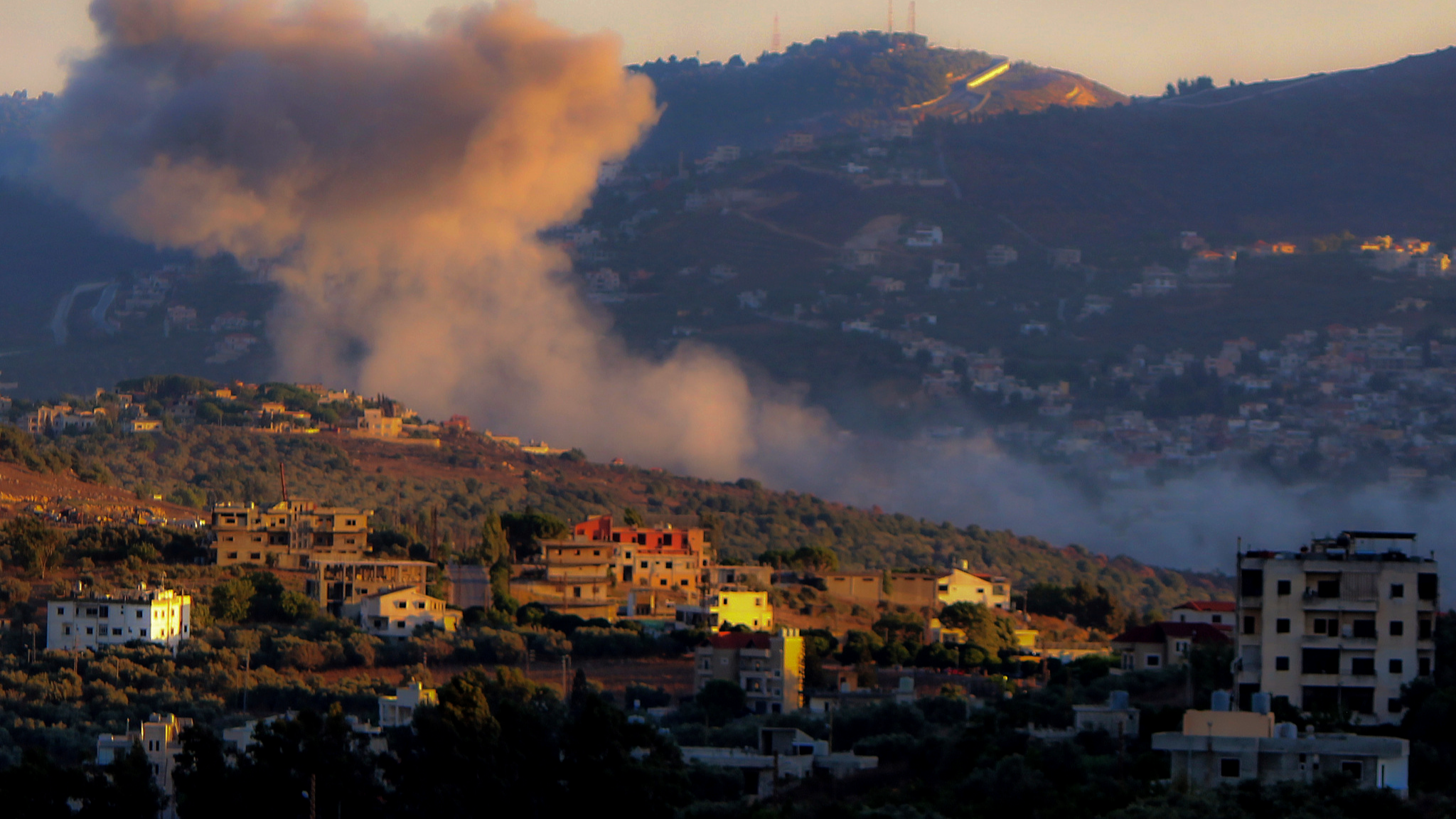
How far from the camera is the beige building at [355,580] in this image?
52.8 meters

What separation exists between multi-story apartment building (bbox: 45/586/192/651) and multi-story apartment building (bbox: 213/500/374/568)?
8390mm

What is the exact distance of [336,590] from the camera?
53.6m

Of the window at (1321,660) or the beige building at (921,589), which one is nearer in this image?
the window at (1321,660)

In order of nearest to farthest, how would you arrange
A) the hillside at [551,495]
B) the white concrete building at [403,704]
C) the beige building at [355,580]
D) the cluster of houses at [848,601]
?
the cluster of houses at [848,601] < the white concrete building at [403,704] < the beige building at [355,580] < the hillside at [551,495]

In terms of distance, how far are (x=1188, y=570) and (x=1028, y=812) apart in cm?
6783

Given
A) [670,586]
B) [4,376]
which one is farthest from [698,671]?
[4,376]

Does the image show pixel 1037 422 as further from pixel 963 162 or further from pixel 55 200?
pixel 55 200

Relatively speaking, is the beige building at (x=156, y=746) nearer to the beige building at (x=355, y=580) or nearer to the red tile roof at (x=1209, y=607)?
the beige building at (x=355, y=580)

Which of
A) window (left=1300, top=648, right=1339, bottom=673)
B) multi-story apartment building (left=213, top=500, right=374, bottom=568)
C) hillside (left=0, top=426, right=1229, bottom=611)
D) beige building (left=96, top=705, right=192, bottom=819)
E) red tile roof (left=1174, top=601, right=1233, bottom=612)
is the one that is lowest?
beige building (left=96, top=705, right=192, bottom=819)

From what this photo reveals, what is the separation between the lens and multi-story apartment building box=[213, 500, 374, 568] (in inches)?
2254

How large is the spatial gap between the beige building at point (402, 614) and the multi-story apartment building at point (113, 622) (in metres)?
3.78

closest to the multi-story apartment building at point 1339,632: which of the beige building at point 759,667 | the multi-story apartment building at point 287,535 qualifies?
the beige building at point 759,667

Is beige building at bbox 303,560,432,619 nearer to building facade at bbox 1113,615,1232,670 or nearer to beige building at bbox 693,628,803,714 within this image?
beige building at bbox 693,628,803,714

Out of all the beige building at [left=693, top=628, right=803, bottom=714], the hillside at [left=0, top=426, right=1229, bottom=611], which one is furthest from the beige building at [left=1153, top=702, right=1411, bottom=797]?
the hillside at [left=0, top=426, right=1229, bottom=611]
